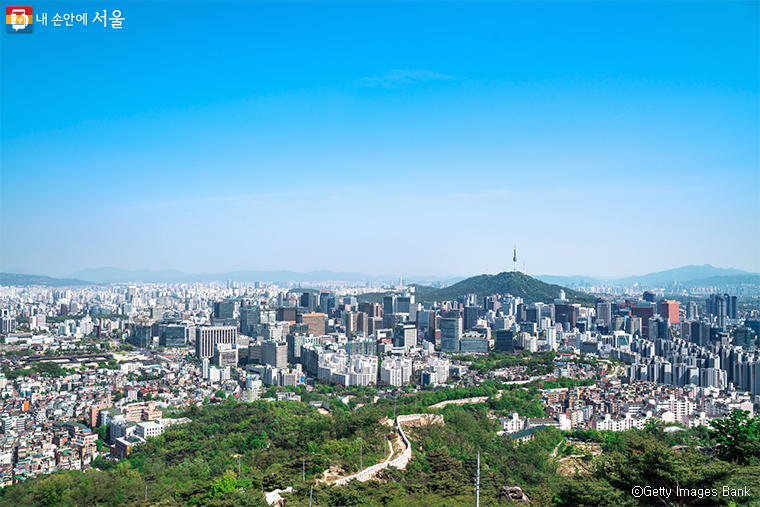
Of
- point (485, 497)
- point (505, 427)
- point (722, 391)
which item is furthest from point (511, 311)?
point (485, 497)

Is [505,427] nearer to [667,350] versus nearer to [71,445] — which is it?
[71,445]

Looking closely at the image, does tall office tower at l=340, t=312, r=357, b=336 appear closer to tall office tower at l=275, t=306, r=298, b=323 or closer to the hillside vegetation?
tall office tower at l=275, t=306, r=298, b=323

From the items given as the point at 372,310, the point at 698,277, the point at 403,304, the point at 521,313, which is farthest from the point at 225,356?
the point at 698,277

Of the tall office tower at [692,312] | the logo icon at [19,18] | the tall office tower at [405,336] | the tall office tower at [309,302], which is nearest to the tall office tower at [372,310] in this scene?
the tall office tower at [309,302]

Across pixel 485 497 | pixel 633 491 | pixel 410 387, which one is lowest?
pixel 410 387

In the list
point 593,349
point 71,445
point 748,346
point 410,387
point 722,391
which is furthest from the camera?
point 593,349

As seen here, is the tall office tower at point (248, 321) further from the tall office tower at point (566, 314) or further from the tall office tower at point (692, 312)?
the tall office tower at point (692, 312)

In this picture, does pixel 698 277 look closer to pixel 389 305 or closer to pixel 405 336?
pixel 389 305

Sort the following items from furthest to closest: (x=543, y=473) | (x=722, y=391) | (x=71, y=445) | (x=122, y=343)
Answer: (x=122, y=343) < (x=722, y=391) < (x=71, y=445) < (x=543, y=473)

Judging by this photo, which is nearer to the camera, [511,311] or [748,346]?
[748,346]
